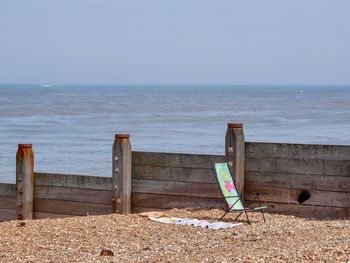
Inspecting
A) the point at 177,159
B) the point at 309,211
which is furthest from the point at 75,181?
the point at 309,211

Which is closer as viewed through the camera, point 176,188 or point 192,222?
point 192,222

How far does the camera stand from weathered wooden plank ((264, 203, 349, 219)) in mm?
9750

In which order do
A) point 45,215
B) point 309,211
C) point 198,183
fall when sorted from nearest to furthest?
point 309,211 < point 198,183 < point 45,215

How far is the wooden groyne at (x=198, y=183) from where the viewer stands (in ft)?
32.2

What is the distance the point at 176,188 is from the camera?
407 inches

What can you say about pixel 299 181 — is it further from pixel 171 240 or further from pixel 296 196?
pixel 171 240

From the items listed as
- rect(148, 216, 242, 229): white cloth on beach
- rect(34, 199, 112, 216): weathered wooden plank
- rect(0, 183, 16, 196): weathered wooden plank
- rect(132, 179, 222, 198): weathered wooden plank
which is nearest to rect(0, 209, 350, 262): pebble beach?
rect(148, 216, 242, 229): white cloth on beach

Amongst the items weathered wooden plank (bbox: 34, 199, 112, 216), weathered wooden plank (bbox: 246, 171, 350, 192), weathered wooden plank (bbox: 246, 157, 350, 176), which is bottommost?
weathered wooden plank (bbox: 34, 199, 112, 216)

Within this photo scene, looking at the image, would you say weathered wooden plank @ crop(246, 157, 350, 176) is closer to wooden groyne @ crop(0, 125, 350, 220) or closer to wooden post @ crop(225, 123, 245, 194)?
wooden groyne @ crop(0, 125, 350, 220)

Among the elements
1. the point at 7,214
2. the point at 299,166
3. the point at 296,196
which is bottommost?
the point at 7,214

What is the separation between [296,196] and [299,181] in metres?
0.20

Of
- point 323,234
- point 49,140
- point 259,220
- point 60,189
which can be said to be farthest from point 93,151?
point 323,234

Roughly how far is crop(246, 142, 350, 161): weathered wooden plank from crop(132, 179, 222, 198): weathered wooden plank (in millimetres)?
Answer: 658

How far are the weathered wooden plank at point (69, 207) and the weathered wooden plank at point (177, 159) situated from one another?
2.49ft
